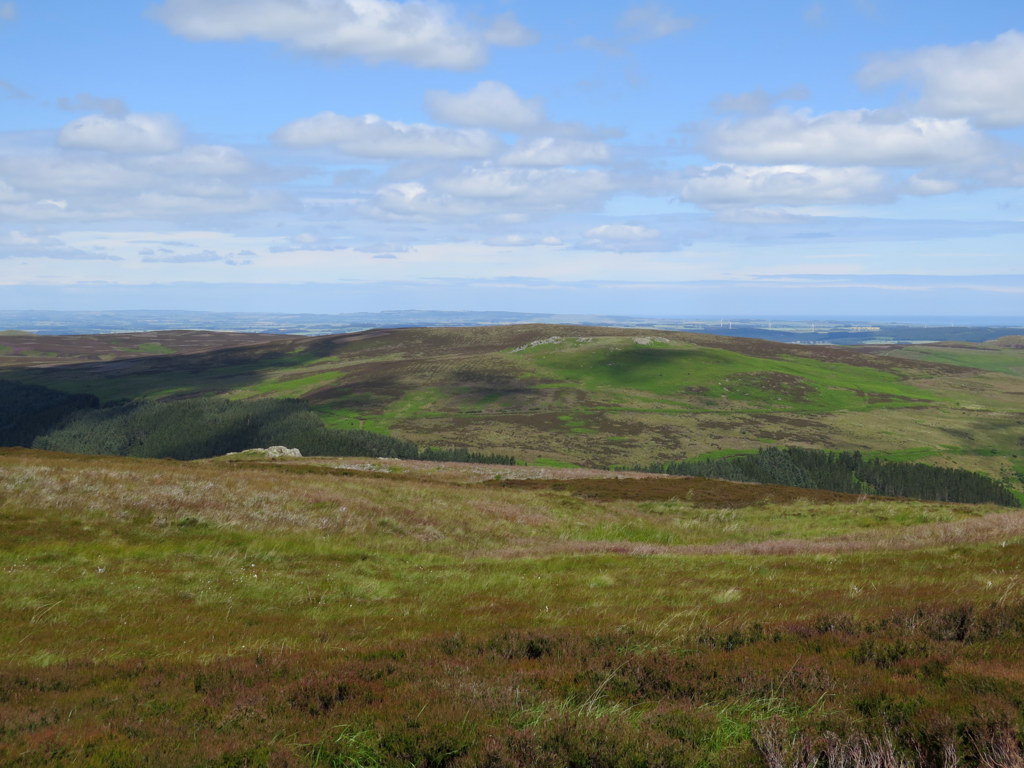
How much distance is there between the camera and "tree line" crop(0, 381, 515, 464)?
136m

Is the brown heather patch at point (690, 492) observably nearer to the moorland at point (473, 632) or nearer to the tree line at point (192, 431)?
the moorland at point (473, 632)

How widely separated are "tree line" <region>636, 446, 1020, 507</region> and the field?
3687 inches

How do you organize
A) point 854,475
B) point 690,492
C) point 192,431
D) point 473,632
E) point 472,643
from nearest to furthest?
point 472,643 → point 473,632 → point 690,492 → point 854,475 → point 192,431

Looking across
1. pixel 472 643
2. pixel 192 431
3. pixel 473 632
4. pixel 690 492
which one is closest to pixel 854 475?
pixel 690 492

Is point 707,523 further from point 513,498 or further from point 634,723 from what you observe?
point 634,723

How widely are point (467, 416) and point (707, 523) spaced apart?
452 feet

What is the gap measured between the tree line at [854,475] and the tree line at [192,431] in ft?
143

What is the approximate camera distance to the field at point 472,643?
21.9 feet

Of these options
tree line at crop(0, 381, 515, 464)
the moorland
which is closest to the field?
the moorland

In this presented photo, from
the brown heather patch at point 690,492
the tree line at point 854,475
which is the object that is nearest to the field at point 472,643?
the brown heather patch at point 690,492

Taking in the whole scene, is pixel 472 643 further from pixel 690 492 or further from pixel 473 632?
pixel 690 492

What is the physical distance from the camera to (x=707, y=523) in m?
38.1

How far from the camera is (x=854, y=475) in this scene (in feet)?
414

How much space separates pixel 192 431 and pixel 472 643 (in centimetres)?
17182
